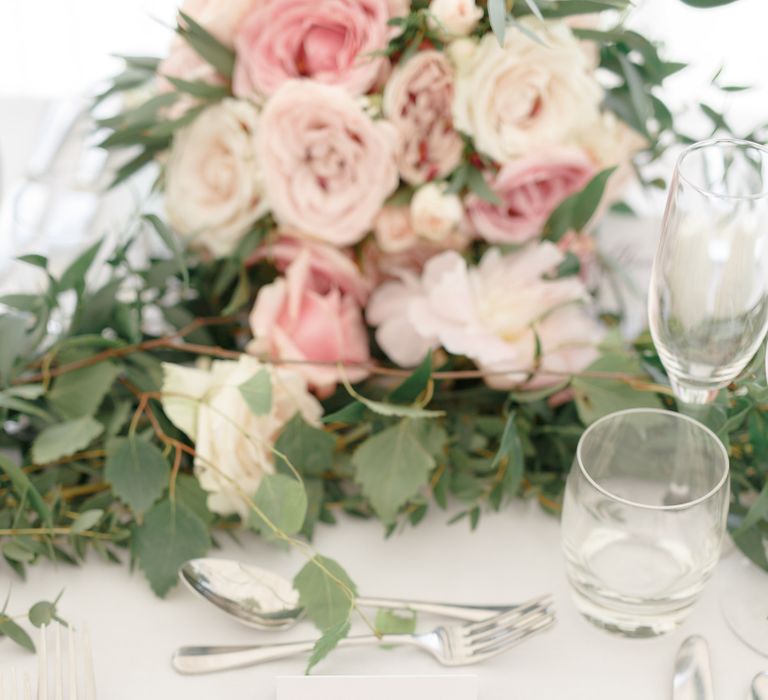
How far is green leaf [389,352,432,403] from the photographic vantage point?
916 millimetres

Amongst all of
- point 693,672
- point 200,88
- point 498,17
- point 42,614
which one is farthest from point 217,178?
point 693,672

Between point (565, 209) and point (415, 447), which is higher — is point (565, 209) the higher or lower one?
the higher one

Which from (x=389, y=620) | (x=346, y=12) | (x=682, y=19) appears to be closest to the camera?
(x=389, y=620)

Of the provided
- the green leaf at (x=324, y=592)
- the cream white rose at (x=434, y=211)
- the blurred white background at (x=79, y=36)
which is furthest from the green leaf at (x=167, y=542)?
the blurred white background at (x=79, y=36)

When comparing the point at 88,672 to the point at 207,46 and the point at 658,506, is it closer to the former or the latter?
the point at 658,506

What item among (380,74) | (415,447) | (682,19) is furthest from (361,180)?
(682,19)

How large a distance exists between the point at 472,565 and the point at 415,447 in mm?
109

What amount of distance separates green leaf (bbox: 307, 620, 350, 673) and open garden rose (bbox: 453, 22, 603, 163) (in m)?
0.43

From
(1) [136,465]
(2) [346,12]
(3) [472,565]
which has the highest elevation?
(2) [346,12]

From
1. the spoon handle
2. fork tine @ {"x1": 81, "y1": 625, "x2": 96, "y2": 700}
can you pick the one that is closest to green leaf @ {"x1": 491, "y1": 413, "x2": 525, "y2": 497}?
the spoon handle

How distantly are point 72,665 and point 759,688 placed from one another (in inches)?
19.5

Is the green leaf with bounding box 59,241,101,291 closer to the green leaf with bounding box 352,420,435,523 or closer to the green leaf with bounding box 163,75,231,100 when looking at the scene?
the green leaf with bounding box 163,75,231,100

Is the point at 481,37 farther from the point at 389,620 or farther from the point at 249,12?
the point at 389,620

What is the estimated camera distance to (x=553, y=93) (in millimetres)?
983
